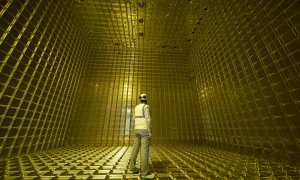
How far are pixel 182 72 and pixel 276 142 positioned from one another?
473 cm

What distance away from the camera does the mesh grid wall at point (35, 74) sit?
3518 mm

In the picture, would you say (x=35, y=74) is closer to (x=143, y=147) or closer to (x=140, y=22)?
(x=143, y=147)

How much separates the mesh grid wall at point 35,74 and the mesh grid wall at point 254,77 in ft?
16.7

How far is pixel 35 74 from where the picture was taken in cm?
434

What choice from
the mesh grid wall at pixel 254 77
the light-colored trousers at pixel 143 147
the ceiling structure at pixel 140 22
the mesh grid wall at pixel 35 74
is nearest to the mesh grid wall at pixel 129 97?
the ceiling structure at pixel 140 22

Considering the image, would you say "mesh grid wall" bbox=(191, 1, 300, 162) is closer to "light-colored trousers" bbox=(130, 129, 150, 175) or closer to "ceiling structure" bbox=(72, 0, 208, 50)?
"ceiling structure" bbox=(72, 0, 208, 50)

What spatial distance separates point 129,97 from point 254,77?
4516mm

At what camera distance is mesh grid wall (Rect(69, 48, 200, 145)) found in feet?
21.1

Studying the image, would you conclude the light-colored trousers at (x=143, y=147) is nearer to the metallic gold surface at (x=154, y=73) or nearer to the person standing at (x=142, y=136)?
the person standing at (x=142, y=136)

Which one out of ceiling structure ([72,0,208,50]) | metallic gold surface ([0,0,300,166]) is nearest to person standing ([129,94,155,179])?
metallic gold surface ([0,0,300,166])

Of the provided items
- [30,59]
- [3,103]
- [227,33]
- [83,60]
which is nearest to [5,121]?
[3,103]

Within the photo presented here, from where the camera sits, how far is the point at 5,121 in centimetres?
359

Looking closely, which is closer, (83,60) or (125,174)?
(125,174)

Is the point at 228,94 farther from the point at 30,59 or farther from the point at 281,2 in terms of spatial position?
the point at 30,59
